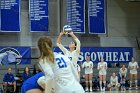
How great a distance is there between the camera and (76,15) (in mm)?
23484

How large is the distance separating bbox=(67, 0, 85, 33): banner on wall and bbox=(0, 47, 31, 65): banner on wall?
3.30 m

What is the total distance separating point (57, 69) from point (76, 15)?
19.3 metres

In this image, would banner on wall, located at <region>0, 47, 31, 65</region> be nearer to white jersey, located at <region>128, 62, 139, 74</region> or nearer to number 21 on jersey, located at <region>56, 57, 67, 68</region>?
white jersey, located at <region>128, 62, 139, 74</region>

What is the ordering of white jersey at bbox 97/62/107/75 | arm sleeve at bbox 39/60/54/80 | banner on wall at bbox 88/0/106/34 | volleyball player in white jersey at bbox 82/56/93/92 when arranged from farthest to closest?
banner on wall at bbox 88/0/106/34
white jersey at bbox 97/62/107/75
volleyball player in white jersey at bbox 82/56/93/92
arm sleeve at bbox 39/60/54/80

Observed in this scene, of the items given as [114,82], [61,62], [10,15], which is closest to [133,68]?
[114,82]

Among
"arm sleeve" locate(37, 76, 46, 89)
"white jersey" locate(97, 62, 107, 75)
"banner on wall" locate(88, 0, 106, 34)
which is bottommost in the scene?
"white jersey" locate(97, 62, 107, 75)

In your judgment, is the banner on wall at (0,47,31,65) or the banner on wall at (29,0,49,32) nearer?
the banner on wall at (0,47,31,65)

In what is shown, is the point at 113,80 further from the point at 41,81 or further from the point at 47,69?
the point at 47,69

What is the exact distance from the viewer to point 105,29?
24047 mm

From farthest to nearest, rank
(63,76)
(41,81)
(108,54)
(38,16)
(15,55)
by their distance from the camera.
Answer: (108,54) < (38,16) < (15,55) < (63,76) < (41,81)

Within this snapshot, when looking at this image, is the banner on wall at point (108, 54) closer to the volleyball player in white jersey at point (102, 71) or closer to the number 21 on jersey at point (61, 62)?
the volleyball player in white jersey at point (102, 71)

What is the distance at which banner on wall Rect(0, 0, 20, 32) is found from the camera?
22.2 metres

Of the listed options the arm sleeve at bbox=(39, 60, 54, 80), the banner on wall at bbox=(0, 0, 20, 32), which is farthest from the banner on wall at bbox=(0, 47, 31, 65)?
the arm sleeve at bbox=(39, 60, 54, 80)

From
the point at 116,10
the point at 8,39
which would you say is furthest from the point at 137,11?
the point at 8,39
